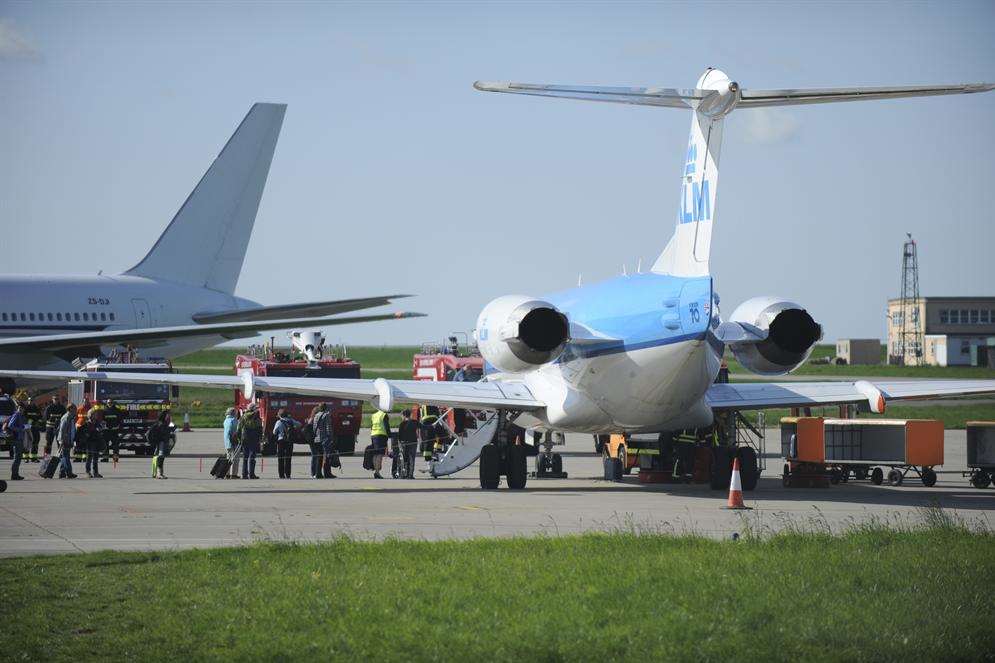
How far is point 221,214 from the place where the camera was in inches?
1729

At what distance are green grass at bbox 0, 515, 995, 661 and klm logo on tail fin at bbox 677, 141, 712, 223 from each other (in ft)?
28.0

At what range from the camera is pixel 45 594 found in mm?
11852

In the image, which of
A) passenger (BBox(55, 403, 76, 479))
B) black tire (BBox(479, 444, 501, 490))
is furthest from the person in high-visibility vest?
passenger (BBox(55, 403, 76, 479))

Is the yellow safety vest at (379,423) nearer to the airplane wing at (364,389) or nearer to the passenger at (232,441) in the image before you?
the passenger at (232,441)

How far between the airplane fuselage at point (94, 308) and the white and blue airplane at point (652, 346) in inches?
536

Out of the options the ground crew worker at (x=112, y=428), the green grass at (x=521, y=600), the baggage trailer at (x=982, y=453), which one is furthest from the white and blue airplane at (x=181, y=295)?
the green grass at (x=521, y=600)

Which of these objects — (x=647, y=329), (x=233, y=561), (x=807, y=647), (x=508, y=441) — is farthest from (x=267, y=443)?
(x=807, y=647)

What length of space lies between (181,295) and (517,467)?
20.5 m

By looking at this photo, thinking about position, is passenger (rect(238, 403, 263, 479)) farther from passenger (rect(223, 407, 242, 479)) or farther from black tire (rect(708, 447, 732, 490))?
black tire (rect(708, 447, 732, 490))

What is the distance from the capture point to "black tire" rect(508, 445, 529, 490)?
25.9 meters

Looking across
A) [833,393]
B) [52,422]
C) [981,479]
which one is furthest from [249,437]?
[981,479]

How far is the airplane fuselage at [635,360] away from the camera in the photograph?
2203cm

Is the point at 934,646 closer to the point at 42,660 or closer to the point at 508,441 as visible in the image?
the point at 42,660

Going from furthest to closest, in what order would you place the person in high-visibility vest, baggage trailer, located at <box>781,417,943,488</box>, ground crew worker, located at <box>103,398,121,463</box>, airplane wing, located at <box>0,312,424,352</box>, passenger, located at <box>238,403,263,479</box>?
airplane wing, located at <box>0,312,424,352</box> < ground crew worker, located at <box>103,398,121,463</box> < the person in high-visibility vest < passenger, located at <box>238,403,263,479</box> < baggage trailer, located at <box>781,417,943,488</box>
